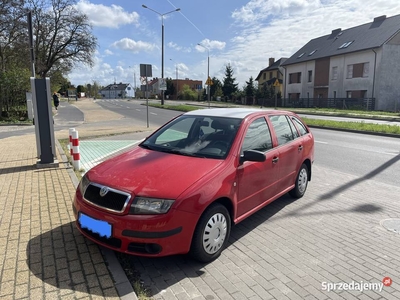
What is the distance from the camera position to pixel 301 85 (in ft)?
165

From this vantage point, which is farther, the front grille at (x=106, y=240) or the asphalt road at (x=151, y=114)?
the asphalt road at (x=151, y=114)

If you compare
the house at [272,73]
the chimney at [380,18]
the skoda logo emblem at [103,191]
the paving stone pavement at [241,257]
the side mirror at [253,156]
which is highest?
the chimney at [380,18]

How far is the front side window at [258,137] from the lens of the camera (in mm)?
4020

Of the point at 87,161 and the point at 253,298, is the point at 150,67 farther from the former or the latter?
the point at 253,298

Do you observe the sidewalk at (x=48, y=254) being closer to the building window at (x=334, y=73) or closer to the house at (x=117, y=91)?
the building window at (x=334, y=73)

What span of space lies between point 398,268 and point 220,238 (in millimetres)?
1910

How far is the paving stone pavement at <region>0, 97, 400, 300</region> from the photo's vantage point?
286cm

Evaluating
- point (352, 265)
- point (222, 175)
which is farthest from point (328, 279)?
point (222, 175)

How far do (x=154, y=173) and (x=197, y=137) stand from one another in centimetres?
113

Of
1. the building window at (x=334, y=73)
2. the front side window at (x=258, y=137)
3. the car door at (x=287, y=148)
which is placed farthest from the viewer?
the building window at (x=334, y=73)

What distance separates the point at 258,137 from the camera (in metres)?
4.26

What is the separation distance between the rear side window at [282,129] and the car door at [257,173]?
26 centimetres

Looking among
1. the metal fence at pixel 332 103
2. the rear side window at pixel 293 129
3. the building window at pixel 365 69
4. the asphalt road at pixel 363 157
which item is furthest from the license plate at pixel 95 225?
the building window at pixel 365 69

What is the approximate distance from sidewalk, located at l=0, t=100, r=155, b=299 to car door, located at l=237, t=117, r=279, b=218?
164cm
